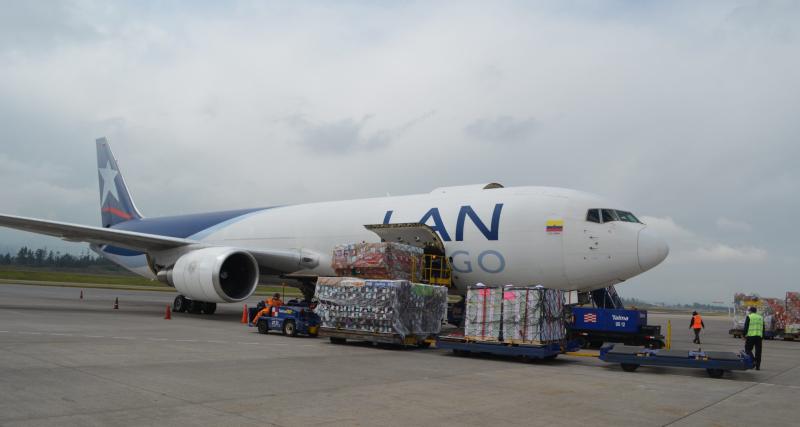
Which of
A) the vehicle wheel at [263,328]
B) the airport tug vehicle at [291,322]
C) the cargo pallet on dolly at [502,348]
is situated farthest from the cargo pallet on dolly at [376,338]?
the vehicle wheel at [263,328]

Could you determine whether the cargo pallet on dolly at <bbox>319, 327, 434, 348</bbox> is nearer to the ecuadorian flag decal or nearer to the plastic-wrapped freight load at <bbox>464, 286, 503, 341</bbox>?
the plastic-wrapped freight load at <bbox>464, 286, 503, 341</bbox>

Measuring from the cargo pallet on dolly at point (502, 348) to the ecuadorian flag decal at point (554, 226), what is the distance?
3143mm

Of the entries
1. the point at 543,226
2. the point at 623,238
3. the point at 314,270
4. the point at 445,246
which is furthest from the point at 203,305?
the point at 623,238

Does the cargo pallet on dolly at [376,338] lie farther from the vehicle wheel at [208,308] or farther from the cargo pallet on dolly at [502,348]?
the vehicle wheel at [208,308]

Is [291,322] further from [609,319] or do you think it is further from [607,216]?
[607,216]

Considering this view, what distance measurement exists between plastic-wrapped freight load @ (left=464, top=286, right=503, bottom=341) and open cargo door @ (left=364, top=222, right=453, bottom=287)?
10.3 feet

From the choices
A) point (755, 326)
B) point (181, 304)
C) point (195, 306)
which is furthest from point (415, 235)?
point (181, 304)

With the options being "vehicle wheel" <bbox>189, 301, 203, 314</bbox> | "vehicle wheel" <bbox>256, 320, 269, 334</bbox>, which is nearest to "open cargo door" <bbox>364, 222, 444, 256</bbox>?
"vehicle wheel" <bbox>256, 320, 269, 334</bbox>

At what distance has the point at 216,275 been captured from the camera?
706 inches

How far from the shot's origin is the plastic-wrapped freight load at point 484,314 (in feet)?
40.8

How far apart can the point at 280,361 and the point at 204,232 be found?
610 inches

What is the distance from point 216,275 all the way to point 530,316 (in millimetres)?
9910

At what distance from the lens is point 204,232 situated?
24438 mm

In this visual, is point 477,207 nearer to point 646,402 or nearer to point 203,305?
point 646,402
